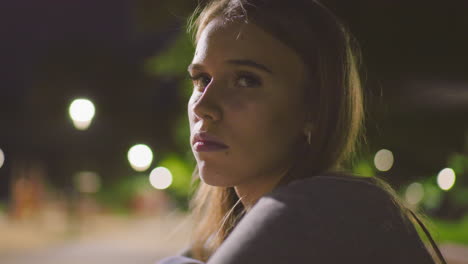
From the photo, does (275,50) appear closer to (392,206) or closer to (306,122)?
(306,122)

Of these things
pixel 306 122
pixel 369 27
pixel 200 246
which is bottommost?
pixel 200 246

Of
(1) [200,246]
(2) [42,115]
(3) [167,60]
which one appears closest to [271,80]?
(1) [200,246]

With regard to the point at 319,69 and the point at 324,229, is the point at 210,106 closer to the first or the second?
the point at 319,69

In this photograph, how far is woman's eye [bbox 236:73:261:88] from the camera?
1.23 meters

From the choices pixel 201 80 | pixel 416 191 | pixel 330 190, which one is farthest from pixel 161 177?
pixel 330 190

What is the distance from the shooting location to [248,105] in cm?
122

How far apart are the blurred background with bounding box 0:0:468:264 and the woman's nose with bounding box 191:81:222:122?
72 cm

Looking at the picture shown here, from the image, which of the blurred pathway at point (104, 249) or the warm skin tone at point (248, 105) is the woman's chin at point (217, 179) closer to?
the warm skin tone at point (248, 105)

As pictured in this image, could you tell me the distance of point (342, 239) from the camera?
943 millimetres

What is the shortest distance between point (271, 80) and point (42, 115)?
31925mm

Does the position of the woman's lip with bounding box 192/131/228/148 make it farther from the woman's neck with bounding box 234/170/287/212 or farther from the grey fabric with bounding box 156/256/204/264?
the grey fabric with bounding box 156/256/204/264

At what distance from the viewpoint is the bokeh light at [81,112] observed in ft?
29.2

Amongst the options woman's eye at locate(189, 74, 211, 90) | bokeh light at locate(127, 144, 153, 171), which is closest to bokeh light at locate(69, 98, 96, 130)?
bokeh light at locate(127, 144, 153, 171)

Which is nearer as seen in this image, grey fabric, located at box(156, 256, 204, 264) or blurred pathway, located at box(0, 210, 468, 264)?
grey fabric, located at box(156, 256, 204, 264)
